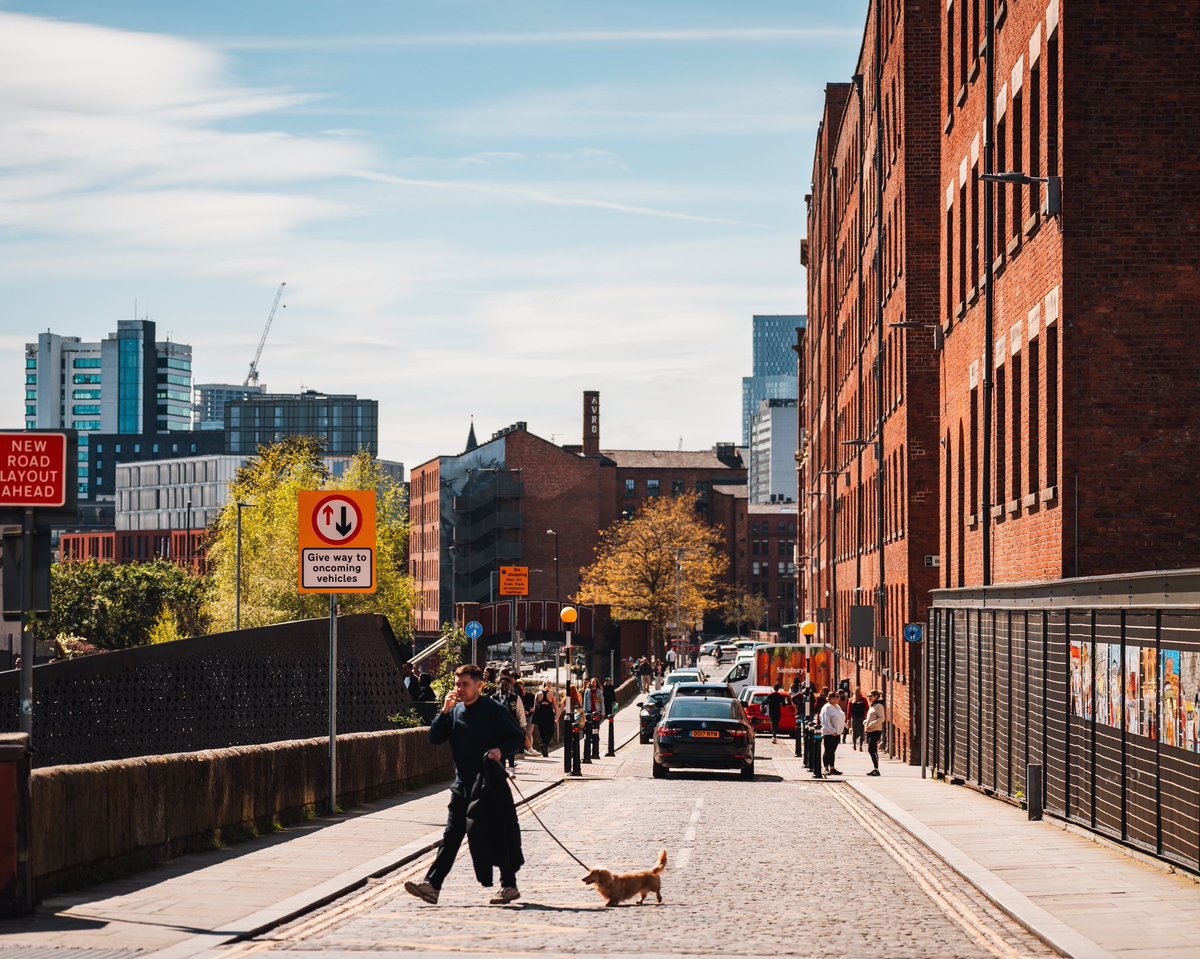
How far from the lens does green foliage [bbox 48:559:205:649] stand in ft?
406

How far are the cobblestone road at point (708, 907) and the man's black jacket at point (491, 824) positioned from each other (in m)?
0.34

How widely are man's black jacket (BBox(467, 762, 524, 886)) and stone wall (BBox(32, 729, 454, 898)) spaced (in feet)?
9.34

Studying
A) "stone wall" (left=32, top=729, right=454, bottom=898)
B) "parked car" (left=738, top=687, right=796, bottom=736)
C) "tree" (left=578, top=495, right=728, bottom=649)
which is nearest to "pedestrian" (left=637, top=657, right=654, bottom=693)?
"parked car" (left=738, top=687, right=796, bottom=736)

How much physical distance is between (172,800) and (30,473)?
14.0 feet

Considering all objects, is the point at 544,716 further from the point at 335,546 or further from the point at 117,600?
the point at 117,600

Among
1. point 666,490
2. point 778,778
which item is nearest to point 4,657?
point 778,778

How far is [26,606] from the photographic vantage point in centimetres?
1312

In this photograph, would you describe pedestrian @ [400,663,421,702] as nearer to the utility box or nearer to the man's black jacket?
the man's black jacket

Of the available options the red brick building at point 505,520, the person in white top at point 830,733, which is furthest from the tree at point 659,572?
the person in white top at point 830,733

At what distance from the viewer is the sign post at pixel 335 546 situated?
2112 centimetres

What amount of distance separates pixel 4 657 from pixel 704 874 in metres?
36.3

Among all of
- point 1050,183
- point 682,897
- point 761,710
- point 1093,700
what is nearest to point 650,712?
point 761,710

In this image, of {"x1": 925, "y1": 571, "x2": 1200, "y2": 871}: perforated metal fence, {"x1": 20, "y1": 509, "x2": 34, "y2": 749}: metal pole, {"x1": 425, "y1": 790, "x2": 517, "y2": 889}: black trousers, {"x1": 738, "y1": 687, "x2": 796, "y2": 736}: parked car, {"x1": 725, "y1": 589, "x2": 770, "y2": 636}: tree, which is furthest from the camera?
{"x1": 725, "y1": 589, "x2": 770, "y2": 636}: tree

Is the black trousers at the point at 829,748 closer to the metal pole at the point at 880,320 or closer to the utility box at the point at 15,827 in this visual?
the metal pole at the point at 880,320
